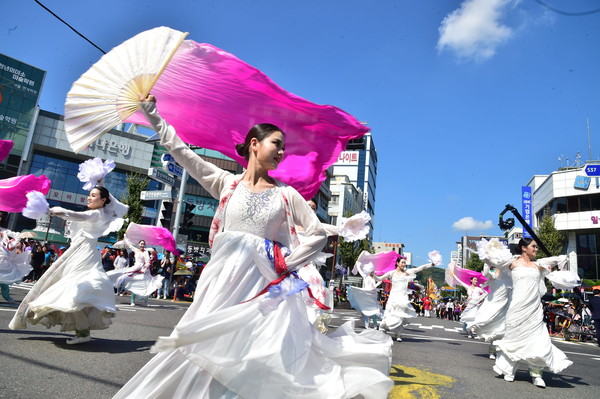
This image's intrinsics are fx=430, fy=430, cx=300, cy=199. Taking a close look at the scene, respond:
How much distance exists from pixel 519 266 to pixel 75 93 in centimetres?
611

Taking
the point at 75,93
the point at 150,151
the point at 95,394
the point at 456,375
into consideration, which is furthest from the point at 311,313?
the point at 150,151

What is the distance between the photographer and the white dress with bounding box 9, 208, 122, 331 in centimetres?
493

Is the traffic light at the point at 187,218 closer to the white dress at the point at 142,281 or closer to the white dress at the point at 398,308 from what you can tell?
the white dress at the point at 142,281

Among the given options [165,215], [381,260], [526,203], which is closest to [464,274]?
[381,260]

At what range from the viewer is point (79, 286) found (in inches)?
198

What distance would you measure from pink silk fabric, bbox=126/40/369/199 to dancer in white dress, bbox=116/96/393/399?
2.28ft

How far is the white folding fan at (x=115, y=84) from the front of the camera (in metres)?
2.91

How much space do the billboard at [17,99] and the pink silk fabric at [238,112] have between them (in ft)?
143

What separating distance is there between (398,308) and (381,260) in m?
1.84

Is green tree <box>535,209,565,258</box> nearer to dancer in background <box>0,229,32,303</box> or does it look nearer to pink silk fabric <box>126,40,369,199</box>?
pink silk fabric <box>126,40,369,199</box>

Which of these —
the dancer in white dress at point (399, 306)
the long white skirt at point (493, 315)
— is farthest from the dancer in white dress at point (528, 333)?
the dancer in white dress at point (399, 306)

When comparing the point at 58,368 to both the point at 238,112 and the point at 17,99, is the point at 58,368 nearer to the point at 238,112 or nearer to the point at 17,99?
the point at 238,112

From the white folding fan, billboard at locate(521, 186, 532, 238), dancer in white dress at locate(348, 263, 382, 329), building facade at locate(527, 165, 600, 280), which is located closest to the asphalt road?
the white folding fan

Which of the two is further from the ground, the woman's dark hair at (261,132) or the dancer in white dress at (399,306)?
the woman's dark hair at (261,132)
